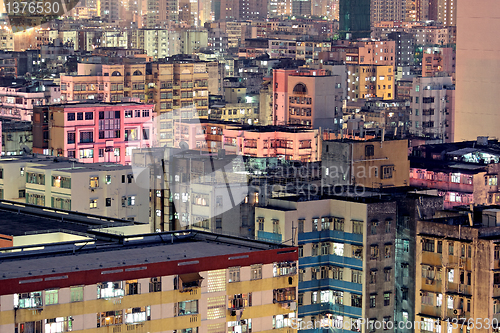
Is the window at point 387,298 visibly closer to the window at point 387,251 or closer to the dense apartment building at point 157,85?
the window at point 387,251

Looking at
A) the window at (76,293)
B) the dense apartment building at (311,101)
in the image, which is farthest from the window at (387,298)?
the dense apartment building at (311,101)

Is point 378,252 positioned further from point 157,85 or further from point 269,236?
point 157,85

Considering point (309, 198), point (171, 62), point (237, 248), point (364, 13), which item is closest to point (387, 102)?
point (171, 62)

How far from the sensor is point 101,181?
6238cm

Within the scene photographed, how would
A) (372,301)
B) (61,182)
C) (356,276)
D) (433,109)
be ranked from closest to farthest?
1. (372,301)
2. (356,276)
3. (61,182)
4. (433,109)

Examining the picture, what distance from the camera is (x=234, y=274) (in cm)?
3597

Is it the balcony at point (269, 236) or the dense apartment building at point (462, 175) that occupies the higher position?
the balcony at point (269, 236)

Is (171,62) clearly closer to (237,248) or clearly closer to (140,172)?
(140,172)

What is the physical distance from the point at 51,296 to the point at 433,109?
85764mm

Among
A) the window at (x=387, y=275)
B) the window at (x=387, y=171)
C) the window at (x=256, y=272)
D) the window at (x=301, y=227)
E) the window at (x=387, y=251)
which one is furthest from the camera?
the window at (x=387, y=171)

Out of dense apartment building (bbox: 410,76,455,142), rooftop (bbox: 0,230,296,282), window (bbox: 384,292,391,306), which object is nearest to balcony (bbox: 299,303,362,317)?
window (bbox: 384,292,391,306)

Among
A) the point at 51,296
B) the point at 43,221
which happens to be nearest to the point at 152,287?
the point at 51,296

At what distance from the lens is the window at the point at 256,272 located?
36375 millimetres

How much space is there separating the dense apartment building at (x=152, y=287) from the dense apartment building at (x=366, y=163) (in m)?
26.3
